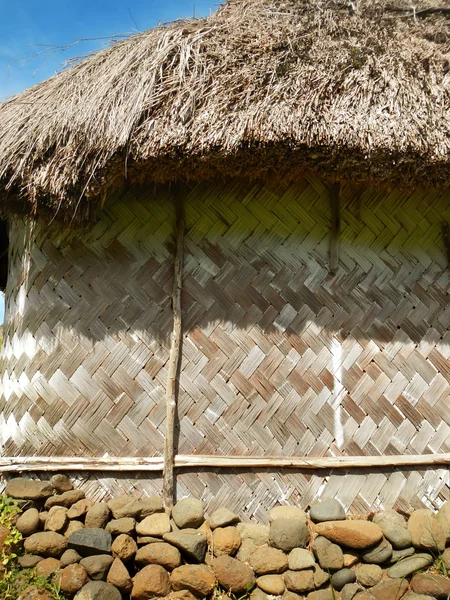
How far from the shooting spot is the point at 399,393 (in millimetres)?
2945

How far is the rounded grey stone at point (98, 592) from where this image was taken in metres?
2.31

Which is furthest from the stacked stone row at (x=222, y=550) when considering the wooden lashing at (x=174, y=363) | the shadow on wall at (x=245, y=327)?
the shadow on wall at (x=245, y=327)

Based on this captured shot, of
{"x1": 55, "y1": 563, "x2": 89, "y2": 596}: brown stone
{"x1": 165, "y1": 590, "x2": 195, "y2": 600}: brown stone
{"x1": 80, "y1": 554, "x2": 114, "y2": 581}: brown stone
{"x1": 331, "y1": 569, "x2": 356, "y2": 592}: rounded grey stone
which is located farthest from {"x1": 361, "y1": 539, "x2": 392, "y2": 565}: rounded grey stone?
{"x1": 55, "y1": 563, "x2": 89, "y2": 596}: brown stone

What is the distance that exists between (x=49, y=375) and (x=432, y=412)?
212 centimetres

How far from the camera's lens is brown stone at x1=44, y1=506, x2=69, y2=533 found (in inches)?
101

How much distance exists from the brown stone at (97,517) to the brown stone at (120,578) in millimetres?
206

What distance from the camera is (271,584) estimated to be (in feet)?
8.03

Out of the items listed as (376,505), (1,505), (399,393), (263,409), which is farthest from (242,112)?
(1,505)

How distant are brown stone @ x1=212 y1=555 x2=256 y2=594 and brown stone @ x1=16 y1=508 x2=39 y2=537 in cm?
89

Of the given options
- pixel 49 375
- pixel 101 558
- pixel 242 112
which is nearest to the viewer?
pixel 101 558

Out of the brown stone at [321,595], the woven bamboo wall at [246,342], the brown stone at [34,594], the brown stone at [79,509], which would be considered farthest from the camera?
the woven bamboo wall at [246,342]

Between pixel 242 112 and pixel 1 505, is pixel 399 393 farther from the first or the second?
pixel 1 505

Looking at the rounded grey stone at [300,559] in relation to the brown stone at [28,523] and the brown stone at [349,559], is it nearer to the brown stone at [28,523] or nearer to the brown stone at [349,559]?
the brown stone at [349,559]

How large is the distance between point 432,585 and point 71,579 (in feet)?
5.39
